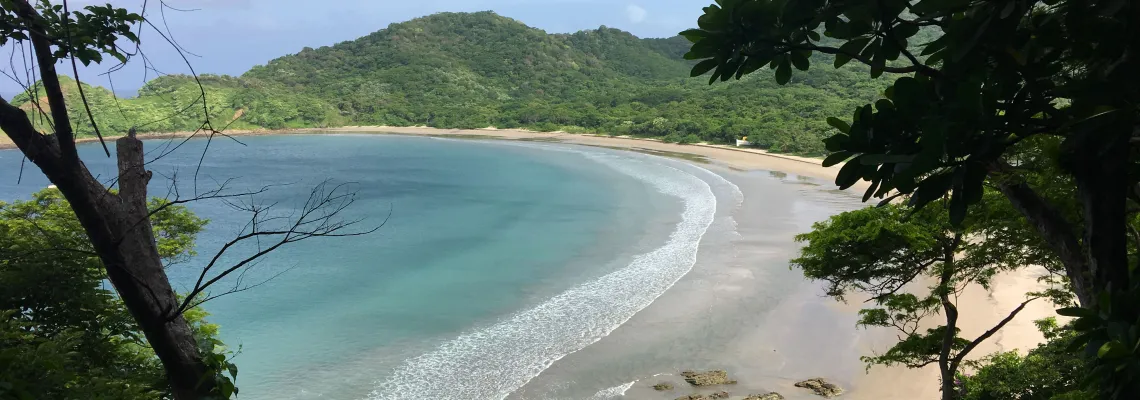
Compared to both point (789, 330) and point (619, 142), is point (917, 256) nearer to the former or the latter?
point (789, 330)

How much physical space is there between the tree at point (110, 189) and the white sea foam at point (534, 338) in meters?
8.14

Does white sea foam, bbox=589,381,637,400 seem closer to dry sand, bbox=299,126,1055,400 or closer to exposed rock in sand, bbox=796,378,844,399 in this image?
dry sand, bbox=299,126,1055,400

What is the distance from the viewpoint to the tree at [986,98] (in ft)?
4.73

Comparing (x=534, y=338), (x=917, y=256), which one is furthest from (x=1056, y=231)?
(x=534, y=338)

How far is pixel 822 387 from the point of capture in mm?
10453

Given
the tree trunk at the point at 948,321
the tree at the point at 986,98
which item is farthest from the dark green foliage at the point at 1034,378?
the tree at the point at 986,98

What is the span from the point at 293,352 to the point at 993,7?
1353 centimetres

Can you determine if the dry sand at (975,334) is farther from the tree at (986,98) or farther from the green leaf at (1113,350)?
the green leaf at (1113,350)

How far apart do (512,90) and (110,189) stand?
95.8 metres

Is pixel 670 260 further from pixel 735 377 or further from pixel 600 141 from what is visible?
pixel 600 141

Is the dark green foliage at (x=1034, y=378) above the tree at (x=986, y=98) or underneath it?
underneath

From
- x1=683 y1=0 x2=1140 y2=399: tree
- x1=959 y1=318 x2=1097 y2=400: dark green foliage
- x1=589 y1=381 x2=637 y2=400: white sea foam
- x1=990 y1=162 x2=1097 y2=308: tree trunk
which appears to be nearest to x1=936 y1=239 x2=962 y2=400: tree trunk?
x1=959 y1=318 x2=1097 y2=400: dark green foliage

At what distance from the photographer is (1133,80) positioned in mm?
1453

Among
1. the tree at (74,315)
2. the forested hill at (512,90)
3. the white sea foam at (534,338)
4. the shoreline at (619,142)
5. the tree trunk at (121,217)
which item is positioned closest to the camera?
the tree trunk at (121,217)
